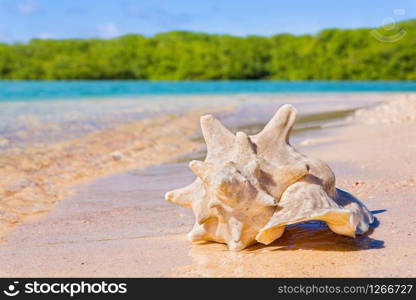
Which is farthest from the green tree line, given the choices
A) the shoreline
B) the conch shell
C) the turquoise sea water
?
the conch shell

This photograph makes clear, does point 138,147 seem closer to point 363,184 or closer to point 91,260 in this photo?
point 363,184

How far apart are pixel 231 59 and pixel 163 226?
81.2m

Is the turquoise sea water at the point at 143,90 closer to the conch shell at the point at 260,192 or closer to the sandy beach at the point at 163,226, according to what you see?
the sandy beach at the point at 163,226

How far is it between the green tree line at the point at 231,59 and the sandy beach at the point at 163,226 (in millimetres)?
68604

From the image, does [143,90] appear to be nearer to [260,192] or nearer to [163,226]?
[163,226]

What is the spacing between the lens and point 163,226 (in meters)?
Result: 3.72

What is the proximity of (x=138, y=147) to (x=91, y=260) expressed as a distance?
5.61m

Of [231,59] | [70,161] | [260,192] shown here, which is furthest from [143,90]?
[231,59]

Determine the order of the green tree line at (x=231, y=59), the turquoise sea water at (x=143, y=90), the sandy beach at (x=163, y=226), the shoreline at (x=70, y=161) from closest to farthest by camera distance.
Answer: the sandy beach at (x=163, y=226) < the shoreline at (x=70, y=161) < the turquoise sea water at (x=143, y=90) < the green tree line at (x=231, y=59)

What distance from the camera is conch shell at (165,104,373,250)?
9.14 feet

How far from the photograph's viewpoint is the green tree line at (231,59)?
73.2 metres

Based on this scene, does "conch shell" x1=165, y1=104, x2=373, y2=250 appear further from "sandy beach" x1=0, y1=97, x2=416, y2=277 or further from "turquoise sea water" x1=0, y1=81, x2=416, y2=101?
"turquoise sea water" x1=0, y1=81, x2=416, y2=101

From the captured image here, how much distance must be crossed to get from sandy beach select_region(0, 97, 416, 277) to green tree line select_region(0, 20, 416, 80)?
68.6 metres

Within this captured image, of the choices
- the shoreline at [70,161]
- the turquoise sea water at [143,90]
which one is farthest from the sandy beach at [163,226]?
the turquoise sea water at [143,90]
